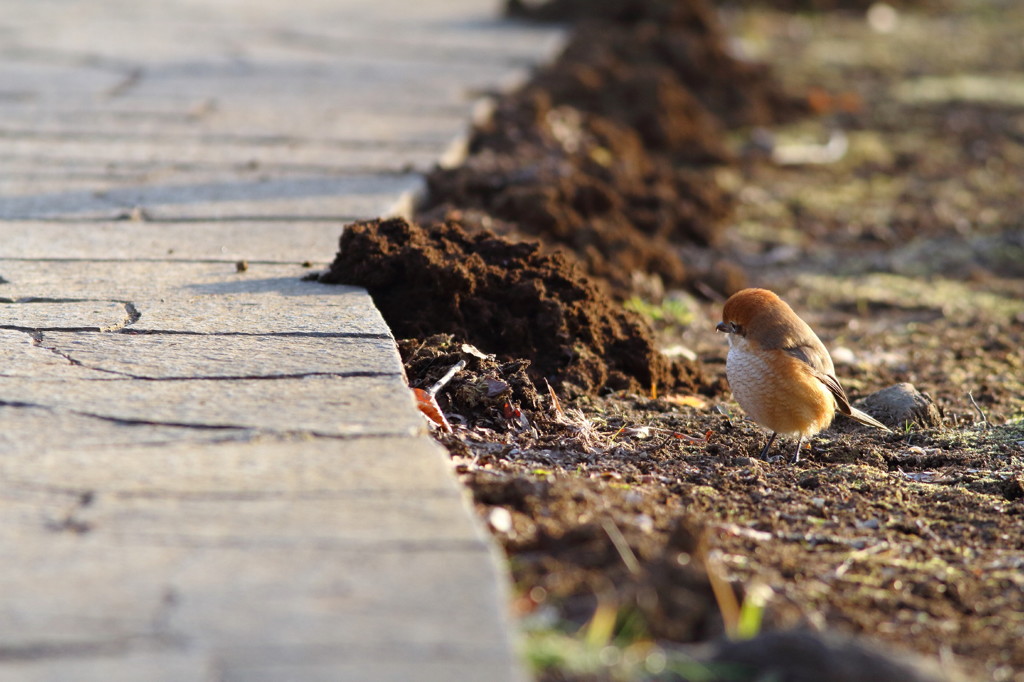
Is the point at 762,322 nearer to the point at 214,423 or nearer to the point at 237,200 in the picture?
the point at 214,423

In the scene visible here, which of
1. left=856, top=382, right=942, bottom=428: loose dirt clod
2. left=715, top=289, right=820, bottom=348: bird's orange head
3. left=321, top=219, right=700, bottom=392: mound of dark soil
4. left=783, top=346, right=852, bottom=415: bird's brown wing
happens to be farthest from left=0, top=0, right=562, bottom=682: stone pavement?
left=856, top=382, right=942, bottom=428: loose dirt clod

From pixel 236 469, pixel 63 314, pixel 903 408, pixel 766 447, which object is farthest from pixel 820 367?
pixel 63 314

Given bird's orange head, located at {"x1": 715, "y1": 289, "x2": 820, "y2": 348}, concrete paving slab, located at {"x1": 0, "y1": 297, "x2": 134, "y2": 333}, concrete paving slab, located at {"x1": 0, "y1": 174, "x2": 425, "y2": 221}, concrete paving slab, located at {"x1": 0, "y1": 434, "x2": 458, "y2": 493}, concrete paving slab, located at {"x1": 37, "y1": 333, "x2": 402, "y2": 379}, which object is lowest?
concrete paving slab, located at {"x1": 0, "y1": 174, "x2": 425, "y2": 221}

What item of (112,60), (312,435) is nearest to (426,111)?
(112,60)

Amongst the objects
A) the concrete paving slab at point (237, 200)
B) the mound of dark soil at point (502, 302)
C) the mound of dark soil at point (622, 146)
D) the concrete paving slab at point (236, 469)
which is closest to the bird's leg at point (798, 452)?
the mound of dark soil at point (502, 302)

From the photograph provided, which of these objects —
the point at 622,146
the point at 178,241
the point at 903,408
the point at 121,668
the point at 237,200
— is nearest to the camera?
the point at 121,668

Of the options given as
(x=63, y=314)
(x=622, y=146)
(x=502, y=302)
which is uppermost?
(x=502, y=302)

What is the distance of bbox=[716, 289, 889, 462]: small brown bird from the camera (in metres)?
3.43

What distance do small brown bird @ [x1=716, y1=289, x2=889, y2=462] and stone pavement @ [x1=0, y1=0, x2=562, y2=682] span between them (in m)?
1.11

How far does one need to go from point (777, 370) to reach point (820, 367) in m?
0.19

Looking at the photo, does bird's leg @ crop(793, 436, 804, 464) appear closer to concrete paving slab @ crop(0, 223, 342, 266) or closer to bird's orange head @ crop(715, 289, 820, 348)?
bird's orange head @ crop(715, 289, 820, 348)

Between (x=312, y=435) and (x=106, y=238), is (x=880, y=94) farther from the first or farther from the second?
(x=312, y=435)

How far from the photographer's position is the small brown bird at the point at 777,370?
11.3ft

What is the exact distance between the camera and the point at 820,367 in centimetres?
356
